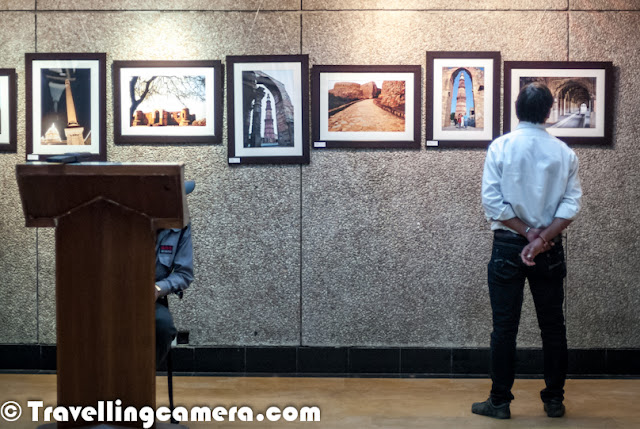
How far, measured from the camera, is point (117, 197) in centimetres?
292

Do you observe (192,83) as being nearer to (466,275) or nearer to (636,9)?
(466,275)

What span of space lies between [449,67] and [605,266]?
4.91 ft

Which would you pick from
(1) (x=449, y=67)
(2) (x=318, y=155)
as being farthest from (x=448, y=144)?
(2) (x=318, y=155)

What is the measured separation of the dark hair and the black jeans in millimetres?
569

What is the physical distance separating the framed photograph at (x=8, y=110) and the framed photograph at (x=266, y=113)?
Answer: 130 centimetres

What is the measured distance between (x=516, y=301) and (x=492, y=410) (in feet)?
1.83

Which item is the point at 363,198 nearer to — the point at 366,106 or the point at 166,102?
the point at 366,106

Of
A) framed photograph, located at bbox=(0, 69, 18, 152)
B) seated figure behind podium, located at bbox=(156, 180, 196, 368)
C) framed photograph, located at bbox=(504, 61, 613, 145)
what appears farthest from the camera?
framed photograph, located at bbox=(0, 69, 18, 152)

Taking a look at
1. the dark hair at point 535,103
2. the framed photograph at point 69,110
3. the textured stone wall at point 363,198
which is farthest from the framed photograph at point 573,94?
the framed photograph at point 69,110

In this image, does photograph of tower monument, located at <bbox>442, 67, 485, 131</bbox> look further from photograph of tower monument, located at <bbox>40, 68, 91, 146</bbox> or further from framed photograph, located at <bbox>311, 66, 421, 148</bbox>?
photograph of tower monument, located at <bbox>40, 68, 91, 146</bbox>

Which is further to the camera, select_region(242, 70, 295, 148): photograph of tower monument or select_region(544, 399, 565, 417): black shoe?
select_region(242, 70, 295, 148): photograph of tower monument

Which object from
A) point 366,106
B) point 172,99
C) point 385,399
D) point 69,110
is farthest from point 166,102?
point 385,399

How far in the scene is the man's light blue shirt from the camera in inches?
143

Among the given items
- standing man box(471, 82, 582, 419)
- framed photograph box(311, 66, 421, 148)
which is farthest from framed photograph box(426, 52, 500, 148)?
standing man box(471, 82, 582, 419)
